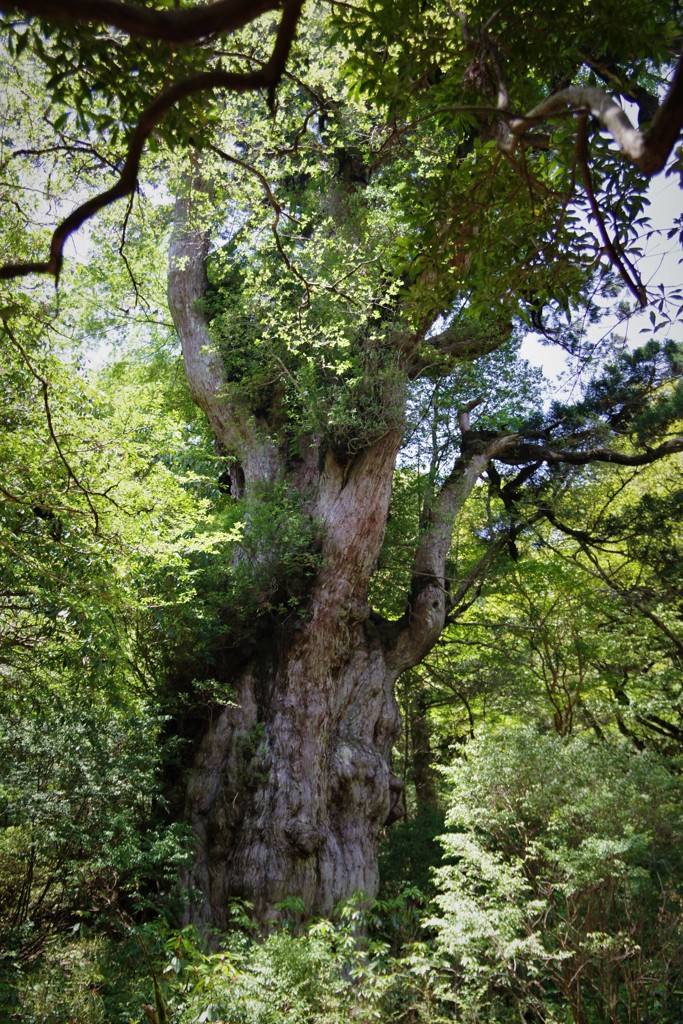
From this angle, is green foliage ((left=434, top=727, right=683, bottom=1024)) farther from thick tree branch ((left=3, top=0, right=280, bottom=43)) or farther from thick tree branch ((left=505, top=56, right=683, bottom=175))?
thick tree branch ((left=3, top=0, right=280, bottom=43))

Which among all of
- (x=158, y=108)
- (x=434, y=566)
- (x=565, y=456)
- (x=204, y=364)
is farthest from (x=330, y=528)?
(x=158, y=108)

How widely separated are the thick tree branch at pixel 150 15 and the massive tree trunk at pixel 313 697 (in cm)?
727

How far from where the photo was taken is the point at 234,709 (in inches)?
329

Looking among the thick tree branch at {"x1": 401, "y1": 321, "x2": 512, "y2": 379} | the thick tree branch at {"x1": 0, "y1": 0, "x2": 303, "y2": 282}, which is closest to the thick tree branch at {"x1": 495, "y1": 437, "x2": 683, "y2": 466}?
the thick tree branch at {"x1": 401, "y1": 321, "x2": 512, "y2": 379}

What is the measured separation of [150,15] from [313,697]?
7.59 meters

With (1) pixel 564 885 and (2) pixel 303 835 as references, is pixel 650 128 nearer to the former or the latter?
(1) pixel 564 885

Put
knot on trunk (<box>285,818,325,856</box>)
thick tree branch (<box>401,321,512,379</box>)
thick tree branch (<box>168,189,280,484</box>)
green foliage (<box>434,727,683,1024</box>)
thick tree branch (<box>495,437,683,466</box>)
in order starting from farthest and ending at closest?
thick tree branch (<box>495,437,683,466</box>), thick tree branch (<box>168,189,280,484</box>), thick tree branch (<box>401,321,512,379</box>), knot on trunk (<box>285,818,325,856</box>), green foliage (<box>434,727,683,1024</box>)

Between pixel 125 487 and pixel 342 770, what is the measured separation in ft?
13.2

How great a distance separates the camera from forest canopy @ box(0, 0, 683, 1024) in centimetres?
343

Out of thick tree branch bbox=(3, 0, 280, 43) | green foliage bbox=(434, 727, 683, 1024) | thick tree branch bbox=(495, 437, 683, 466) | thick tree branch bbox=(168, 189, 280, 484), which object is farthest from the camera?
thick tree branch bbox=(495, 437, 683, 466)

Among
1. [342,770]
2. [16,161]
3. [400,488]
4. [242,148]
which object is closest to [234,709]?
[342,770]

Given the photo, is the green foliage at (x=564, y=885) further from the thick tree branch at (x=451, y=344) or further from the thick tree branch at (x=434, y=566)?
the thick tree branch at (x=451, y=344)

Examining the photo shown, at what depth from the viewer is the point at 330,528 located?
30.2ft

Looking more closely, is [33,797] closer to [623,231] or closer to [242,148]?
[623,231]
